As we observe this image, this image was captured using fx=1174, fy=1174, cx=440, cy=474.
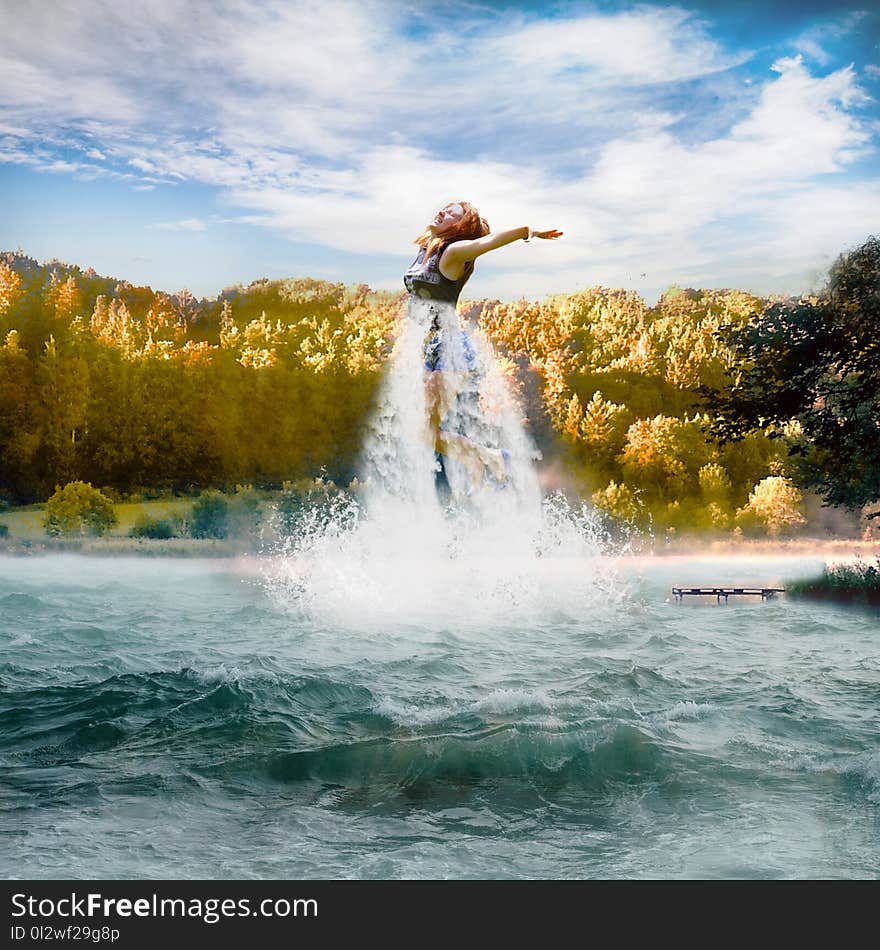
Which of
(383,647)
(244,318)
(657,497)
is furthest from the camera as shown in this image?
(244,318)

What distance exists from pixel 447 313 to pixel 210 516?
6.92 m

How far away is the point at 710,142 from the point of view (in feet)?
36.9

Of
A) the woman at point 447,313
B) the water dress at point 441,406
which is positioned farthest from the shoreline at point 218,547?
the woman at point 447,313

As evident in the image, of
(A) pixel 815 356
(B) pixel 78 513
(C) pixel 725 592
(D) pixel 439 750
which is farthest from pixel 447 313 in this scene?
(B) pixel 78 513

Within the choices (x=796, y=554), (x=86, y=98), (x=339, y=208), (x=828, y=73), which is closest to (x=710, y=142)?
(x=828, y=73)

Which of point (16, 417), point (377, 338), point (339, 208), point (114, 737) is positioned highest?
point (339, 208)

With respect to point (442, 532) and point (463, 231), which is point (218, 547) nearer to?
point (442, 532)

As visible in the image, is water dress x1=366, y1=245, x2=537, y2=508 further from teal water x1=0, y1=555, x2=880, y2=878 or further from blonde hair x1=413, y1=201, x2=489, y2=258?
teal water x1=0, y1=555, x2=880, y2=878

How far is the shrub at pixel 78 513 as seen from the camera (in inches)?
535

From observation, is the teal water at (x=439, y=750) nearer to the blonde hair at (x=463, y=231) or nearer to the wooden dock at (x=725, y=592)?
the wooden dock at (x=725, y=592)

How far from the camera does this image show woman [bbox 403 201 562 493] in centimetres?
779

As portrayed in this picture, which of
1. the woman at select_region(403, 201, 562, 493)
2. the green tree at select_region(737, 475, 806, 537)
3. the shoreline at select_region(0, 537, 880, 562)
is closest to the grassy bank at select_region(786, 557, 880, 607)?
the shoreline at select_region(0, 537, 880, 562)

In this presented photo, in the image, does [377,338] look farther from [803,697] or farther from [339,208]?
[803,697]

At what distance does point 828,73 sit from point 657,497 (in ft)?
17.8
